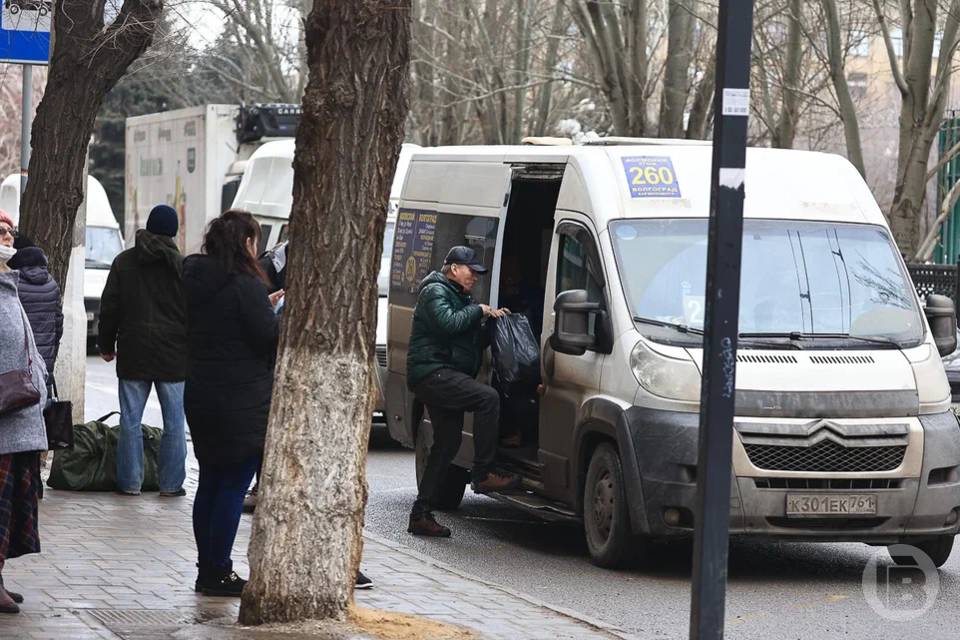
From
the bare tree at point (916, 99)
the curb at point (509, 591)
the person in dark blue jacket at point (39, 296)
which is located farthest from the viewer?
the bare tree at point (916, 99)

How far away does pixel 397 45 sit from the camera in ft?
23.4

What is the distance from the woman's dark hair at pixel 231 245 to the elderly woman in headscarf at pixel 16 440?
90 cm

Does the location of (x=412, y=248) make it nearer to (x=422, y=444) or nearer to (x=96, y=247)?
(x=422, y=444)

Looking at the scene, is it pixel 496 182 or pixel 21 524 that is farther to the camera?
pixel 496 182

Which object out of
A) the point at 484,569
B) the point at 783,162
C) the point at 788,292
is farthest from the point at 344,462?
the point at 783,162

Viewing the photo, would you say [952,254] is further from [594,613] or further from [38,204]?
[594,613]

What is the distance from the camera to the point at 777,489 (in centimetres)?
905

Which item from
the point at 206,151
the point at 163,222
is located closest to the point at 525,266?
the point at 163,222

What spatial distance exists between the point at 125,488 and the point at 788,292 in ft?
15.5

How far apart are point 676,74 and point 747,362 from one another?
47.9 ft

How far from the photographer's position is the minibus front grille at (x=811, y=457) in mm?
9070

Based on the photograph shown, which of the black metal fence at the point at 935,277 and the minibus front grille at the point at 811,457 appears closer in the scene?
the minibus front grille at the point at 811,457

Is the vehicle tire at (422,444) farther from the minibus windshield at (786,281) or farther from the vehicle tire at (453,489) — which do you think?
the minibus windshield at (786,281)

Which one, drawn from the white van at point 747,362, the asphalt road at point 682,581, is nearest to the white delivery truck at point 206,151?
the asphalt road at point 682,581
